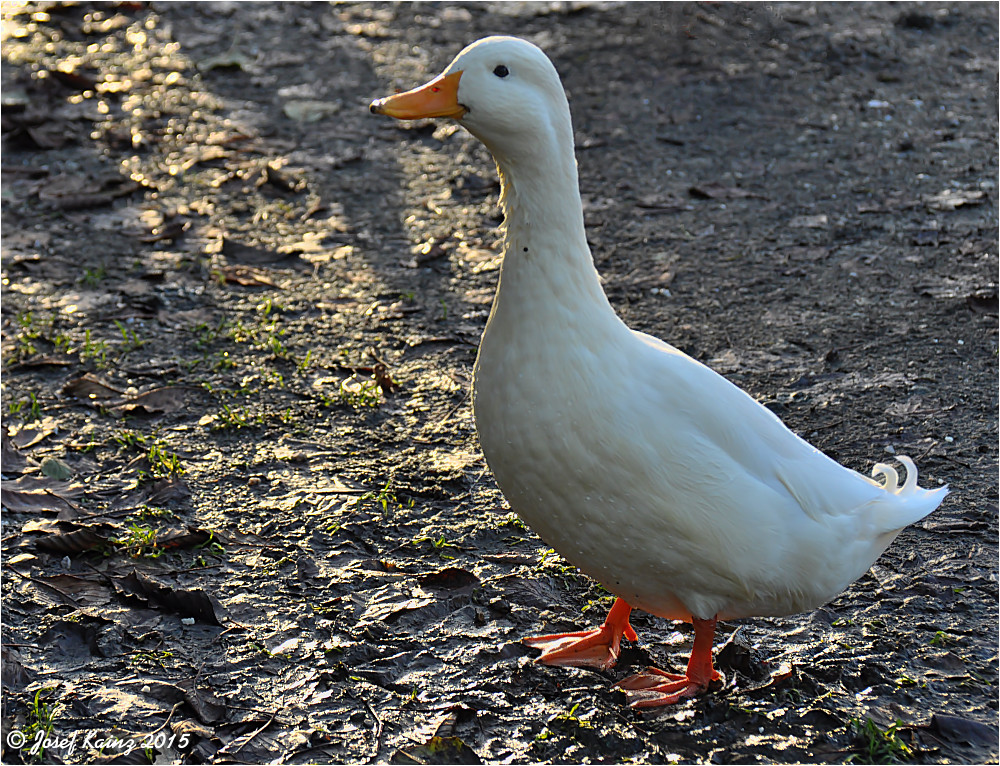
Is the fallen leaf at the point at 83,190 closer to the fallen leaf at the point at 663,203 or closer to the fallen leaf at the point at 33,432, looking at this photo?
the fallen leaf at the point at 33,432

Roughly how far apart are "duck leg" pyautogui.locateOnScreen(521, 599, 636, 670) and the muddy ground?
56mm

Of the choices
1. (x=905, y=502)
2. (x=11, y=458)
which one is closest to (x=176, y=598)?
(x=11, y=458)

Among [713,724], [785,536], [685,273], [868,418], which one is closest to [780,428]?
[785,536]

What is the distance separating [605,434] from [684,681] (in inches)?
32.5

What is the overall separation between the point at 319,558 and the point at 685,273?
9.35 ft

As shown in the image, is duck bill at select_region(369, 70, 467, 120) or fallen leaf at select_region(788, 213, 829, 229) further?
fallen leaf at select_region(788, 213, 829, 229)

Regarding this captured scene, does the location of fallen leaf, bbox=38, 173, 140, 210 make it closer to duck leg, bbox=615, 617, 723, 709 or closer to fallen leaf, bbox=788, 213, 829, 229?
fallen leaf, bbox=788, 213, 829, 229

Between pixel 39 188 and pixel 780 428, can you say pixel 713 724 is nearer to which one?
pixel 780 428

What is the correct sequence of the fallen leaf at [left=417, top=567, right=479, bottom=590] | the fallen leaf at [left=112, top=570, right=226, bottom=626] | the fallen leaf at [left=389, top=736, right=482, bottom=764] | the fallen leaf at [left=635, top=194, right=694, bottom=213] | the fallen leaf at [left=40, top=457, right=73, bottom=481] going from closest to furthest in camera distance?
the fallen leaf at [left=389, top=736, right=482, bottom=764], the fallen leaf at [left=112, top=570, right=226, bottom=626], the fallen leaf at [left=417, top=567, right=479, bottom=590], the fallen leaf at [left=40, top=457, right=73, bottom=481], the fallen leaf at [left=635, top=194, right=694, bottom=213]

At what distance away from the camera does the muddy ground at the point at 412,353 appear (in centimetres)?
288

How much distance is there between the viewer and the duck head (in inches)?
101

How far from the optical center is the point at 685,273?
18.0 feet

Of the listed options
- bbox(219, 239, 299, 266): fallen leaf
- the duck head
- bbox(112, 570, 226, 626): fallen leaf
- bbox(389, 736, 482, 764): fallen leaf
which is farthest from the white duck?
bbox(219, 239, 299, 266): fallen leaf

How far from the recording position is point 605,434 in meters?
2.62
